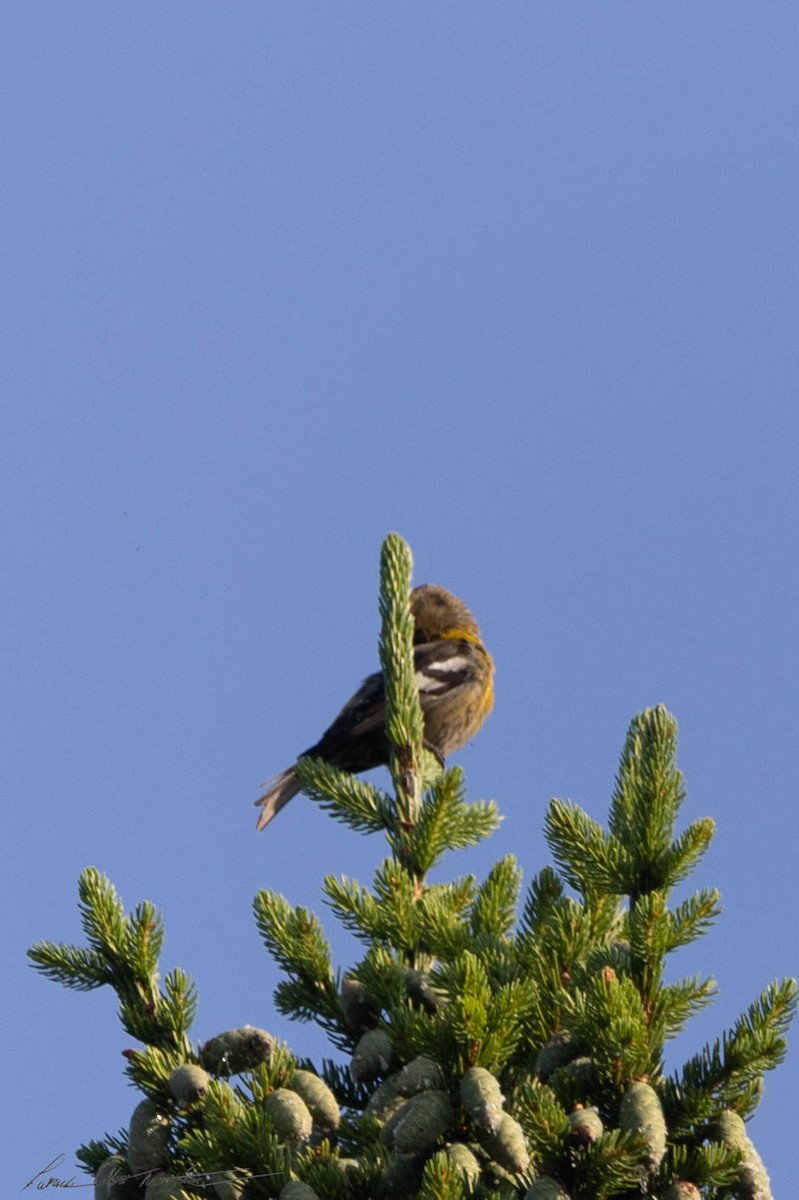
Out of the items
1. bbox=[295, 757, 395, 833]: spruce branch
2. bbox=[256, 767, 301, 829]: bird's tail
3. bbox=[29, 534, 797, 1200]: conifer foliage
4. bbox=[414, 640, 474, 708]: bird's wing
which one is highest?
bbox=[414, 640, 474, 708]: bird's wing

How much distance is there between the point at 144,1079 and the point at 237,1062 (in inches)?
7.9

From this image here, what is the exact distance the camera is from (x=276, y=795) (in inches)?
229

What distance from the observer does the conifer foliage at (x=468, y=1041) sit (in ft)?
8.17

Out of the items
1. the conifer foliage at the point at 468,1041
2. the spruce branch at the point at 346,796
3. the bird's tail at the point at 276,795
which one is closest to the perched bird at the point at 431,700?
the bird's tail at the point at 276,795

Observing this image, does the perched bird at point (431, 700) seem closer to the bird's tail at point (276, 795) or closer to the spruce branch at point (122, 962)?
the bird's tail at point (276, 795)

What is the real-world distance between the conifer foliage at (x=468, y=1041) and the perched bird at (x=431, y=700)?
2.04m

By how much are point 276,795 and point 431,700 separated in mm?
1057

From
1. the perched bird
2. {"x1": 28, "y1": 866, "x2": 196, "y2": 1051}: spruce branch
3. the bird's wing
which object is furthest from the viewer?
the bird's wing

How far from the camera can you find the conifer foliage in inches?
98.0

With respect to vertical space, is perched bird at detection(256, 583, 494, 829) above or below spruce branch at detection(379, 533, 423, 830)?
above

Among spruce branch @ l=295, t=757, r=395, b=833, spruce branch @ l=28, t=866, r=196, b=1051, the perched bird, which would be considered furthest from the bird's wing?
spruce branch @ l=28, t=866, r=196, b=1051

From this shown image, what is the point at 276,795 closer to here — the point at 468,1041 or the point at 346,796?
the point at 346,796

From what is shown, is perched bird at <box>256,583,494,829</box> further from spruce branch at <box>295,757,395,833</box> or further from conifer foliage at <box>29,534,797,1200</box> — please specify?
conifer foliage at <box>29,534,797,1200</box>

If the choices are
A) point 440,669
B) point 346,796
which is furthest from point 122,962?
point 440,669
